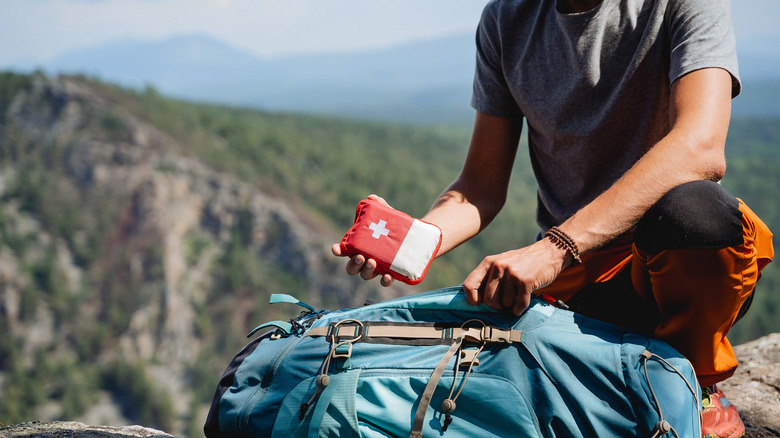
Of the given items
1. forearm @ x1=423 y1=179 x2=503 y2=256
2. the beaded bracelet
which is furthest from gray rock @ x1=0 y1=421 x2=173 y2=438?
the beaded bracelet

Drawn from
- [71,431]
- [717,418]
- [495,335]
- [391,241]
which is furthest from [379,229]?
[71,431]

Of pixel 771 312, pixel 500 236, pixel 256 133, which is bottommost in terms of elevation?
pixel 771 312

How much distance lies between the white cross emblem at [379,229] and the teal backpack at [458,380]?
162mm

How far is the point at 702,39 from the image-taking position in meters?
1.40

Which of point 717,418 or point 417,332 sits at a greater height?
point 417,332

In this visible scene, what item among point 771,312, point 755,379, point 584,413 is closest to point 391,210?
point 584,413

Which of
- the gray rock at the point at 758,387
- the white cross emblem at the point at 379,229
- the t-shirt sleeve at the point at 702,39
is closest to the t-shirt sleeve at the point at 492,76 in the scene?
the t-shirt sleeve at the point at 702,39

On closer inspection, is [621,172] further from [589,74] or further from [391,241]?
[391,241]

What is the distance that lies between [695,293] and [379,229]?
70 cm

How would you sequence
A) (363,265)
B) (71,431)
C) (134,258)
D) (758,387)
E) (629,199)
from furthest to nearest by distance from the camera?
(134,258), (758,387), (71,431), (363,265), (629,199)

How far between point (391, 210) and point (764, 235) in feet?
2.79

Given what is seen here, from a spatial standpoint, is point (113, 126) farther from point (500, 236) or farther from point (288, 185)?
point (500, 236)

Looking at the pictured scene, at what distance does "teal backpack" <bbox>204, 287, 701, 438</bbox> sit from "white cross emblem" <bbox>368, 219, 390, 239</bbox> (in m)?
0.16

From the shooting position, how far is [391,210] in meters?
1.51
